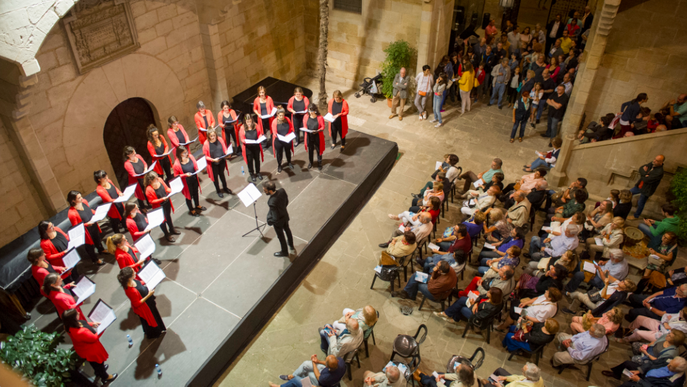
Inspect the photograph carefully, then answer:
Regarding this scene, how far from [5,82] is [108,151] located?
2.64m

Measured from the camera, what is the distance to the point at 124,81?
8562 mm

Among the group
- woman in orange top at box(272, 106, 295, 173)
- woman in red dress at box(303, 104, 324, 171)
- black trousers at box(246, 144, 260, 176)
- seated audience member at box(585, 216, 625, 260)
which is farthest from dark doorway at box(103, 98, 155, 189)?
seated audience member at box(585, 216, 625, 260)

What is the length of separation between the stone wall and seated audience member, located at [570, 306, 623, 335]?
5.86 metres

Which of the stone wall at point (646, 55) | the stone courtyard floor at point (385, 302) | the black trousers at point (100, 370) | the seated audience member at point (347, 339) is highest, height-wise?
the stone wall at point (646, 55)

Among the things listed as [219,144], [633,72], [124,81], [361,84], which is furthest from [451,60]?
[124,81]

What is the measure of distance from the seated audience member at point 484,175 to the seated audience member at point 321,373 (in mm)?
4618

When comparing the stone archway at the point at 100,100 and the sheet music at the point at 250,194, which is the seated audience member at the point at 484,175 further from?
the stone archway at the point at 100,100

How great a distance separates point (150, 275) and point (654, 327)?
681cm

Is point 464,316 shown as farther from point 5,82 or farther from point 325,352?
point 5,82

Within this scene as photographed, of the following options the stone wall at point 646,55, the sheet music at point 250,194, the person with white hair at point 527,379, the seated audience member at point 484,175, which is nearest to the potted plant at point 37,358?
the sheet music at point 250,194

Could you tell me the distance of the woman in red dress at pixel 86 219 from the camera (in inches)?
275

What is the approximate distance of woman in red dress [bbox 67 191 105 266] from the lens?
6.97 metres

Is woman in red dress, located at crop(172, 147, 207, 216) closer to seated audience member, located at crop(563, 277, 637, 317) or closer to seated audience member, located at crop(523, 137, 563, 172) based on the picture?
seated audience member, located at crop(563, 277, 637, 317)

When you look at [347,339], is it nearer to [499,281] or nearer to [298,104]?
[499,281]
